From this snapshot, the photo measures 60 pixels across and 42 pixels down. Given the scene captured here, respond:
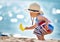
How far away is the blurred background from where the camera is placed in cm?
121

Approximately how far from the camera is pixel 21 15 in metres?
1.25

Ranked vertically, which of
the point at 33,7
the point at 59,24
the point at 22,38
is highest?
the point at 33,7

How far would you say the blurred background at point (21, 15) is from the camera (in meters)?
1.21

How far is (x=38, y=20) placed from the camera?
1228 mm

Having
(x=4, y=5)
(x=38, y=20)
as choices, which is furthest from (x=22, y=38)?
(x=4, y=5)

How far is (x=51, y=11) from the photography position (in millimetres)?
1213

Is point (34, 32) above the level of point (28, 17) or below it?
below

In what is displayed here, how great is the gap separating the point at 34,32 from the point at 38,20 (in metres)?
0.09

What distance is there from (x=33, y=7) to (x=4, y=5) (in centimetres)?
22

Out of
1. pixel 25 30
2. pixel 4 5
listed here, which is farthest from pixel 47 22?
pixel 4 5

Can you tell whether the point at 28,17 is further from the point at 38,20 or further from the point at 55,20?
the point at 55,20

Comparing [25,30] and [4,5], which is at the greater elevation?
[4,5]

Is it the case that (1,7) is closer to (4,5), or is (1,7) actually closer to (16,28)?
(4,5)

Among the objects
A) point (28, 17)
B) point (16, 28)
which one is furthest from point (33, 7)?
point (16, 28)
